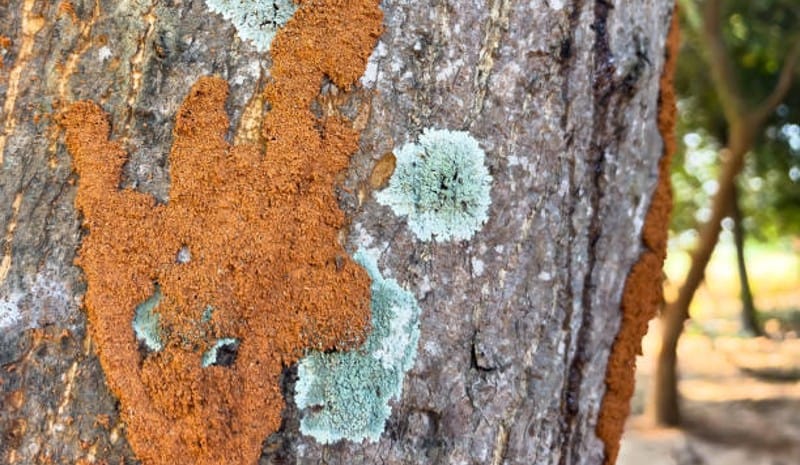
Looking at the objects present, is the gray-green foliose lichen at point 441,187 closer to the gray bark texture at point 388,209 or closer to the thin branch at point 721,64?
the gray bark texture at point 388,209

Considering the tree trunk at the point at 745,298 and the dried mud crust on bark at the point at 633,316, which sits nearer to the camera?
the dried mud crust on bark at the point at 633,316

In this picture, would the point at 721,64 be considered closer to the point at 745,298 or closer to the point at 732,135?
the point at 732,135

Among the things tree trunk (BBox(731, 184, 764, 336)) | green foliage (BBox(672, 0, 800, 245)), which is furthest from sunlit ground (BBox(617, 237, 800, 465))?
green foliage (BBox(672, 0, 800, 245))

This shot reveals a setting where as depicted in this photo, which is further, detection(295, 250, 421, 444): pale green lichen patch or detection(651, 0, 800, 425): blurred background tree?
detection(651, 0, 800, 425): blurred background tree

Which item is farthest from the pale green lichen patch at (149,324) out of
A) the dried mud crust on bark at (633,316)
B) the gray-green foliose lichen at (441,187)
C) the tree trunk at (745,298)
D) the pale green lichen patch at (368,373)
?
the tree trunk at (745,298)

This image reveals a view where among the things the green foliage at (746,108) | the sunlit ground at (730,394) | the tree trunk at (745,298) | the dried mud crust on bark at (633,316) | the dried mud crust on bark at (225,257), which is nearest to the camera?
the dried mud crust on bark at (225,257)

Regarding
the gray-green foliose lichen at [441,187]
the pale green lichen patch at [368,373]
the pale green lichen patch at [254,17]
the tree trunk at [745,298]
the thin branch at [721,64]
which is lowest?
the pale green lichen patch at [368,373]

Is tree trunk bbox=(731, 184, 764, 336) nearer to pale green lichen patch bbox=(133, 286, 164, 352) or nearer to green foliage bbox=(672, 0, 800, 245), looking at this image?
green foliage bbox=(672, 0, 800, 245)
